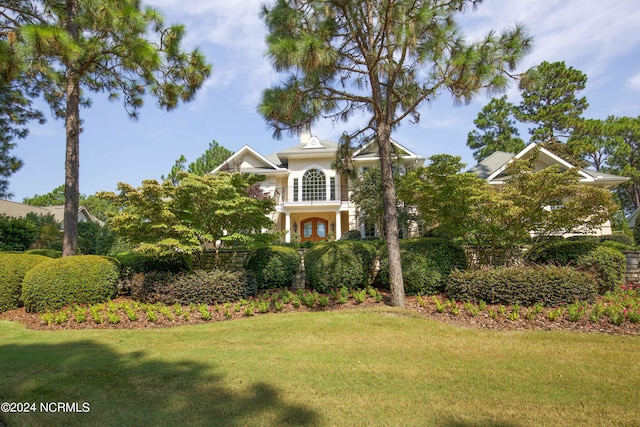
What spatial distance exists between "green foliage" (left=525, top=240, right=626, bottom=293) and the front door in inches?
593

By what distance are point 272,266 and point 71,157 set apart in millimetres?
6479

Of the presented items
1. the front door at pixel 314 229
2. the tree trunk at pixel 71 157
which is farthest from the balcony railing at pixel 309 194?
the tree trunk at pixel 71 157

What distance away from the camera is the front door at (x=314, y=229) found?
77.6 ft

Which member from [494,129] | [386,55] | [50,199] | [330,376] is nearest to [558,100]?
[494,129]

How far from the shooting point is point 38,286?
329 inches

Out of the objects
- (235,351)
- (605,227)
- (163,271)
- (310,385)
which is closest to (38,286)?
(163,271)

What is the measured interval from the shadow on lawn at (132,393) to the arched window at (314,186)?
1776cm

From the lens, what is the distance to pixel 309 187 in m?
22.8

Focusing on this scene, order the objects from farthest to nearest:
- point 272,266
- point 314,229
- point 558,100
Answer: point 558,100, point 314,229, point 272,266

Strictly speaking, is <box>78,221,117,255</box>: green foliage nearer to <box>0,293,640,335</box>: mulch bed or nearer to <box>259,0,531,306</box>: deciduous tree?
<box>0,293,640,335</box>: mulch bed

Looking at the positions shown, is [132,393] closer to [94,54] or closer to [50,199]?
[94,54]

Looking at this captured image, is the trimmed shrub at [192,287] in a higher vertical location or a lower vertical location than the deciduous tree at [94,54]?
lower

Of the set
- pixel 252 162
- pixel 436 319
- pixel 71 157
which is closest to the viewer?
pixel 436 319

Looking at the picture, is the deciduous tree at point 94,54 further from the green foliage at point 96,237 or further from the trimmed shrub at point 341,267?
the green foliage at point 96,237
